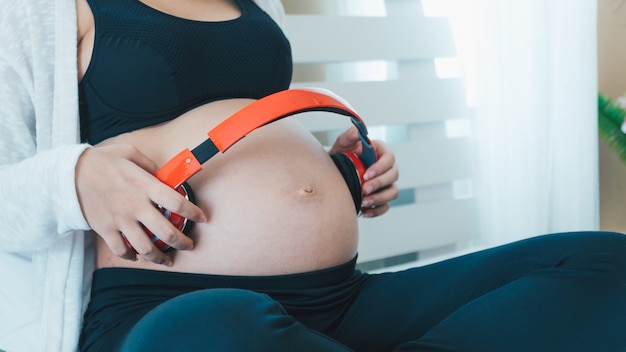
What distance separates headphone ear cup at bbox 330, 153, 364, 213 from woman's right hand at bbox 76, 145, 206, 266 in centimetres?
28

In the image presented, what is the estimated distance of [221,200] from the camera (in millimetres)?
663

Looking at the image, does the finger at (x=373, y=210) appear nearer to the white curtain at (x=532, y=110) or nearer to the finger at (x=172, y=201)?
the finger at (x=172, y=201)

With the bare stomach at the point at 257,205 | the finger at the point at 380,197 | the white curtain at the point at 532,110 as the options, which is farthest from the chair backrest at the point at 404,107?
the bare stomach at the point at 257,205

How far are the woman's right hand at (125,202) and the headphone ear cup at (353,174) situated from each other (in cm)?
28

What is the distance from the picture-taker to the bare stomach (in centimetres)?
65

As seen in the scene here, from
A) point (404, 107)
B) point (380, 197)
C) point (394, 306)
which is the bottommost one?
point (394, 306)

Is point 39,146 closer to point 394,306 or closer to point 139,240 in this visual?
point 139,240

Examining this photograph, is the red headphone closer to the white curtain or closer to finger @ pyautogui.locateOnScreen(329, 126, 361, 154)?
finger @ pyautogui.locateOnScreen(329, 126, 361, 154)

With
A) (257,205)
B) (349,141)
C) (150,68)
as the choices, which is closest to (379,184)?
(349,141)

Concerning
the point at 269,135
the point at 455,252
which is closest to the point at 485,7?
the point at 455,252

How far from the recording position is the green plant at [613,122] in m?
1.77

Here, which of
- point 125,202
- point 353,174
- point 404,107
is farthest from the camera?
point 404,107

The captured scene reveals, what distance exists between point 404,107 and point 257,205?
933 mm

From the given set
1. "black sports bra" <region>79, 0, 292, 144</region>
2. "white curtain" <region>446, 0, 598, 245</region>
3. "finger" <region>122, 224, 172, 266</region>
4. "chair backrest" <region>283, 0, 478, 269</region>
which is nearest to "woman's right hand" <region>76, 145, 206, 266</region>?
"finger" <region>122, 224, 172, 266</region>
